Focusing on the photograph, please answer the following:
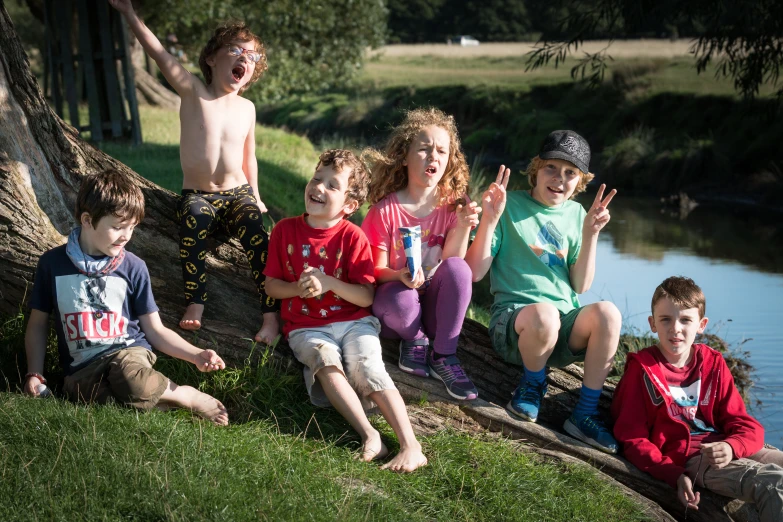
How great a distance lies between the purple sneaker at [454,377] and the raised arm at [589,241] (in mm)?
751

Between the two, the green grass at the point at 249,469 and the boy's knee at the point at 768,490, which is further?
the boy's knee at the point at 768,490

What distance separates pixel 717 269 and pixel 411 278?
8804 millimetres

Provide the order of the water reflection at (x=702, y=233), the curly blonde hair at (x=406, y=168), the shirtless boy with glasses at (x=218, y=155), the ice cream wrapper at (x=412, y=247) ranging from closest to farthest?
1. the ice cream wrapper at (x=412, y=247)
2. the shirtless boy with glasses at (x=218, y=155)
3. the curly blonde hair at (x=406, y=168)
4. the water reflection at (x=702, y=233)

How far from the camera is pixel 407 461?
12.1 ft

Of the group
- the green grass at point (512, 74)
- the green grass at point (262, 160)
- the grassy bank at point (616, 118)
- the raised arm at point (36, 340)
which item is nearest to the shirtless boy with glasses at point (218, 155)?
the raised arm at point (36, 340)

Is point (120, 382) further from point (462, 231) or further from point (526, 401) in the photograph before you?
point (526, 401)

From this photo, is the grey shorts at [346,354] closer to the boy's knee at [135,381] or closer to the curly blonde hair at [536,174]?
the boy's knee at [135,381]

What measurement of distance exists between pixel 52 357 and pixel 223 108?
1544mm

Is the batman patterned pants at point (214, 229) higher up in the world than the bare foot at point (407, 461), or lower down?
higher up

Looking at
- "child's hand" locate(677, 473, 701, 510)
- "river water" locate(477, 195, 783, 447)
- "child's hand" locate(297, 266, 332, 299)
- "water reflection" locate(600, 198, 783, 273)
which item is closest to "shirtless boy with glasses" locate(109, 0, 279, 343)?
Answer: "child's hand" locate(297, 266, 332, 299)

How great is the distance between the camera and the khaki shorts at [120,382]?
3.59 meters

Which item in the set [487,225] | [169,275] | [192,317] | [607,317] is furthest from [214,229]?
[607,317]

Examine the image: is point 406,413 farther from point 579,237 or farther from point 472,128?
point 472,128

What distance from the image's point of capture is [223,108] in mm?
4551
